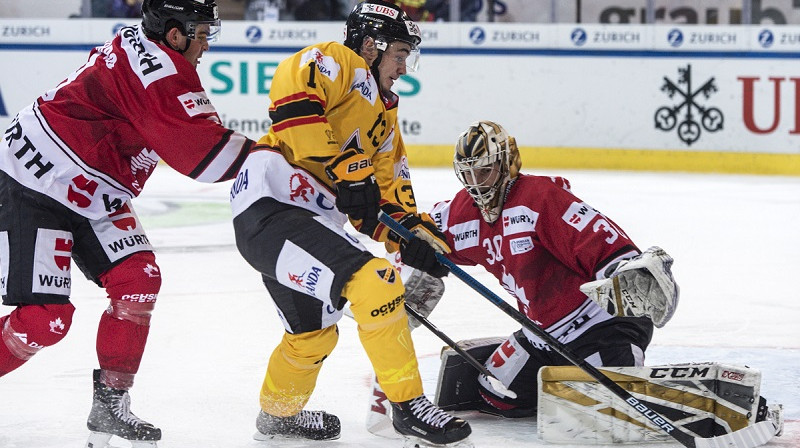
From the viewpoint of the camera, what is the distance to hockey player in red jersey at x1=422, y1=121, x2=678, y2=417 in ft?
10.2

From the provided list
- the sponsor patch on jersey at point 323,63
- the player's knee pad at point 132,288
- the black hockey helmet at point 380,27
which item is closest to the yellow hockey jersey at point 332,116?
the sponsor patch on jersey at point 323,63

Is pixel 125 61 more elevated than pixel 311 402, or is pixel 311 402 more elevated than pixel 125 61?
pixel 125 61

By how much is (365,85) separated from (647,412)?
1.06 meters

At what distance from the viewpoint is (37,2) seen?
1068cm

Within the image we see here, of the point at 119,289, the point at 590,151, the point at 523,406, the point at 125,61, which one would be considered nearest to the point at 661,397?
the point at 523,406

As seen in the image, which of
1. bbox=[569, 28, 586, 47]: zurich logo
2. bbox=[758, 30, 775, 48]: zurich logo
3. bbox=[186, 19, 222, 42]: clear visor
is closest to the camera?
bbox=[186, 19, 222, 42]: clear visor

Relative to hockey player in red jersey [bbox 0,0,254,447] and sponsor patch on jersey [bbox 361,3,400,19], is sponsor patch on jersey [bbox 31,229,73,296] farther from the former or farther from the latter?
sponsor patch on jersey [bbox 361,3,400,19]

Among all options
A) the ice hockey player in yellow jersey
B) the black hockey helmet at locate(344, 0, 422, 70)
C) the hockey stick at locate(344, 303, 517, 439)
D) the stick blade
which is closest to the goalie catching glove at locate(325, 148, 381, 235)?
the ice hockey player in yellow jersey

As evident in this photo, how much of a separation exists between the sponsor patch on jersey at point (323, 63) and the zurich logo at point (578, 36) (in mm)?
7225

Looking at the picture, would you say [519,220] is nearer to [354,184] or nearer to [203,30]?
[354,184]

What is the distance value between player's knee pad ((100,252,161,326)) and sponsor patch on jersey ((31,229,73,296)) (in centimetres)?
11

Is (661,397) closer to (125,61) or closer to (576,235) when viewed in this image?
(576,235)

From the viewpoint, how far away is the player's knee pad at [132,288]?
3.00 metres

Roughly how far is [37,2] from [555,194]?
850 cm
